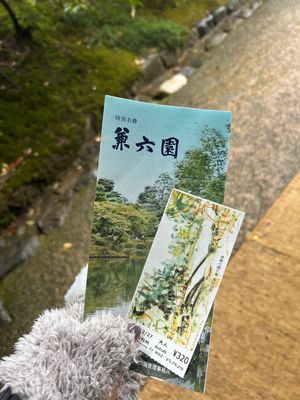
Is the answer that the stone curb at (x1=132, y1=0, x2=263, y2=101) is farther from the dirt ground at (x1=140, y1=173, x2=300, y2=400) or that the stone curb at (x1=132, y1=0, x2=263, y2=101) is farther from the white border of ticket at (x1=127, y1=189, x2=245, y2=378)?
the white border of ticket at (x1=127, y1=189, x2=245, y2=378)

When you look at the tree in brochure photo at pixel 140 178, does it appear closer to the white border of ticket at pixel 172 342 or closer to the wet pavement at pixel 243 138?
the white border of ticket at pixel 172 342

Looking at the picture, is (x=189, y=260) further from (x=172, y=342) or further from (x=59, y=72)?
(x=59, y=72)

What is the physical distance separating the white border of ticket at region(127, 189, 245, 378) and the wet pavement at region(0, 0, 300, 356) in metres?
1.23

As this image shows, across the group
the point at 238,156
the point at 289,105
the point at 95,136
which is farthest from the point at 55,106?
the point at 289,105

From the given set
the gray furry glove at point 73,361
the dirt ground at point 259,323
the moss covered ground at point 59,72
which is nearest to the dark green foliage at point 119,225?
the gray furry glove at point 73,361

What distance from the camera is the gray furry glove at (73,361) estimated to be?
74 centimetres

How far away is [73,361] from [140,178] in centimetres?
34

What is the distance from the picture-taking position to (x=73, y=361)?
2.48 feet

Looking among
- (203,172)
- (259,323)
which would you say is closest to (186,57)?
(259,323)

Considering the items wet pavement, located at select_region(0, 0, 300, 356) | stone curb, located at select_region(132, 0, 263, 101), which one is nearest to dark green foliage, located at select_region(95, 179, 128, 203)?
wet pavement, located at select_region(0, 0, 300, 356)

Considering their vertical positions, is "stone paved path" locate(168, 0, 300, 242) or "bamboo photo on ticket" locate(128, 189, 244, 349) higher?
"stone paved path" locate(168, 0, 300, 242)

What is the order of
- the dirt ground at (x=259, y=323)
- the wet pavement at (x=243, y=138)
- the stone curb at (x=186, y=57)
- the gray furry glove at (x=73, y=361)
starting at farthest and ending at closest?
the stone curb at (x=186, y=57) < the wet pavement at (x=243, y=138) < the dirt ground at (x=259, y=323) < the gray furry glove at (x=73, y=361)

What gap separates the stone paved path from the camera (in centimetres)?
224

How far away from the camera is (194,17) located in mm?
3359
